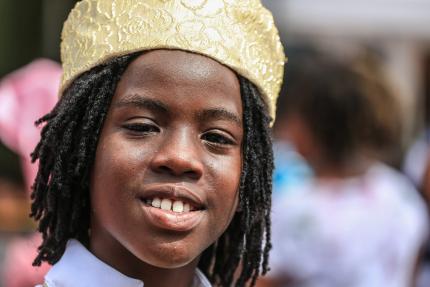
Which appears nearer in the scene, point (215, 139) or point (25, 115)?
point (215, 139)

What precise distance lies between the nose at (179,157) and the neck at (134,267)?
28cm

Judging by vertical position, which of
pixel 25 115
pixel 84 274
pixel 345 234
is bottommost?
pixel 345 234

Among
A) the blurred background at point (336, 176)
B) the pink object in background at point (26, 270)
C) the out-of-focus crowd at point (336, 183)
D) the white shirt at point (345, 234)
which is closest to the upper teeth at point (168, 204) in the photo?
the pink object in background at point (26, 270)

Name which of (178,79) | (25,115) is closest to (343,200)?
(25,115)

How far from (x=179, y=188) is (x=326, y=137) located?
262cm

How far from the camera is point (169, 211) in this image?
Result: 2471 mm

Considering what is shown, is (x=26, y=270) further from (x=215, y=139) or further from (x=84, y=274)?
(x=215, y=139)

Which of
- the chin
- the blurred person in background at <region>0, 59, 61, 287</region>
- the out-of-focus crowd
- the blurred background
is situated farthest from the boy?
the out-of-focus crowd

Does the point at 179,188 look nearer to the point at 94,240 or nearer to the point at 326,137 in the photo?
the point at 94,240

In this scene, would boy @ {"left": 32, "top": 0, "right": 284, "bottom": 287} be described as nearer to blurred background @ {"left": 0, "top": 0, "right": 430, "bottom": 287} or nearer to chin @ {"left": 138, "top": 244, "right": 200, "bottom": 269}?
chin @ {"left": 138, "top": 244, "right": 200, "bottom": 269}

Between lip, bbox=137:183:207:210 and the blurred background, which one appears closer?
lip, bbox=137:183:207:210

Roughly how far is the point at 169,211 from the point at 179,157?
136 millimetres

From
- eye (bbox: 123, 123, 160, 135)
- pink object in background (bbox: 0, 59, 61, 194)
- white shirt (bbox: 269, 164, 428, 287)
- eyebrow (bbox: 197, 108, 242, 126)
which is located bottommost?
white shirt (bbox: 269, 164, 428, 287)

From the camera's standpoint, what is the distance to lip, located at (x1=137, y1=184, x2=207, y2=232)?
8.07 feet
